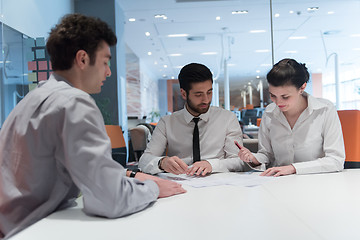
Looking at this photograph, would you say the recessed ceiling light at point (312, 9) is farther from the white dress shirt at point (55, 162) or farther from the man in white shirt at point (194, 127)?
the white dress shirt at point (55, 162)

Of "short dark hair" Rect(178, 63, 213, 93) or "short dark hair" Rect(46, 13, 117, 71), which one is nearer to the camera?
"short dark hair" Rect(46, 13, 117, 71)

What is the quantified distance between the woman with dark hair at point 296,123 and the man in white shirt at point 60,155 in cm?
108

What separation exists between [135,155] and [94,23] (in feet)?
17.9

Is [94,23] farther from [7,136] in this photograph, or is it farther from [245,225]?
[245,225]

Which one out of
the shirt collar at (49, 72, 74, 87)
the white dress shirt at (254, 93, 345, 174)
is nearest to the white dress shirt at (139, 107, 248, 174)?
the white dress shirt at (254, 93, 345, 174)

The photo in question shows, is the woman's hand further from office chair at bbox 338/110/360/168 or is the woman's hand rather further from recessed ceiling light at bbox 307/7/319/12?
recessed ceiling light at bbox 307/7/319/12

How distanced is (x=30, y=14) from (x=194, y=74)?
12.0ft

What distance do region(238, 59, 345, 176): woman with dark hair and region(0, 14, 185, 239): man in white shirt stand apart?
108 centimetres

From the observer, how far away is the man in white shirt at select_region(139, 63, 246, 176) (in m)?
2.23

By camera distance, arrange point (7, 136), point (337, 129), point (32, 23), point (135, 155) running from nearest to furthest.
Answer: point (7, 136), point (337, 129), point (32, 23), point (135, 155)

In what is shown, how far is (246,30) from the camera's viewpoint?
28.7ft

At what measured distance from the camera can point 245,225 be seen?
0.87 meters

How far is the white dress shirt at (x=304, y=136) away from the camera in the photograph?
190 cm

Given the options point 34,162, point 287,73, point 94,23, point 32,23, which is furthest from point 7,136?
point 32,23
